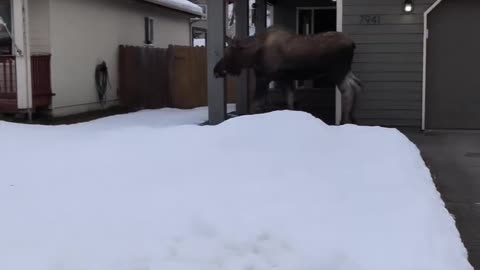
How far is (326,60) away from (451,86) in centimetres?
228

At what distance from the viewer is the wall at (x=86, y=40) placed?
14190 millimetres

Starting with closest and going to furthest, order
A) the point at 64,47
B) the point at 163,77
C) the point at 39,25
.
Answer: the point at 39,25, the point at 64,47, the point at 163,77

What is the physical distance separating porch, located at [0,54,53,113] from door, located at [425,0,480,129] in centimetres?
728

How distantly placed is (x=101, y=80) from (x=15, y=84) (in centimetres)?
357

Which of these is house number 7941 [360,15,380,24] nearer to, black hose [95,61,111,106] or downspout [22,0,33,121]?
downspout [22,0,33,121]

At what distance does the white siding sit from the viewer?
44.9ft

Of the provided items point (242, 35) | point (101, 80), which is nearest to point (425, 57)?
point (242, 35)

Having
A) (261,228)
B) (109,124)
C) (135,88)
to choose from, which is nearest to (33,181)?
(261,228)

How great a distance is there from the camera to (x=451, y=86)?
37.9 feet

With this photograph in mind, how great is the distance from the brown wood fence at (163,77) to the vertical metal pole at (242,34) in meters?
4.08

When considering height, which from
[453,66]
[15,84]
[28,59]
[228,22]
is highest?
[228,22]

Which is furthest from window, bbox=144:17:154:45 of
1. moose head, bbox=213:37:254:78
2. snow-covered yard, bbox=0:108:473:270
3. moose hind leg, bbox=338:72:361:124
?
snow-covered yard, bbox=0:108:473:270

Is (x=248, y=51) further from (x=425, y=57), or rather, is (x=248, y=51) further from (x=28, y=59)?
(x=28, y=59)

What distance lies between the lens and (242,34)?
1408cm
